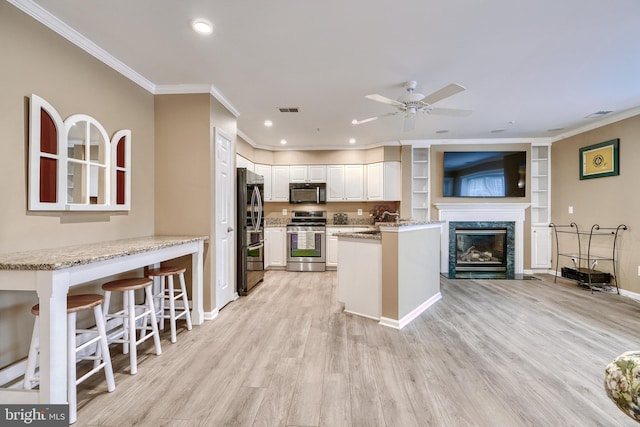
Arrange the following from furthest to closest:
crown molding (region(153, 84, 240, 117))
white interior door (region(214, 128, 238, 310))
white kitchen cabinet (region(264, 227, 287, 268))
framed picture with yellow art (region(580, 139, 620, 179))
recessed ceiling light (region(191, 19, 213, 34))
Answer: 1. white kitchen cabinet (region(264, 227, 287, 268))
2. framed picture with yellow art (region(580, 139, 620, 179))
3. white interior door (region(214, 128, 238, 310))
4. crown molding (region(153, 84, 240, 117))
5. recessed ceiling light (region(191, 19, 213, 34))

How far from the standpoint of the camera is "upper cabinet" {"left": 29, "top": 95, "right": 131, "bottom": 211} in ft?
6.27

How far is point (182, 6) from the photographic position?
6.20 ft

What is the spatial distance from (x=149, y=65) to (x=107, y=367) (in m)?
2.61

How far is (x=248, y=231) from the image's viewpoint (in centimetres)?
402

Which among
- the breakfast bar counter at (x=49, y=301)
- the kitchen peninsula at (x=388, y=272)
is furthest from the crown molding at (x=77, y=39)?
the kitchen peninsula at (x=388, y=272)

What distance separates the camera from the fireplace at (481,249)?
5266 millimetres

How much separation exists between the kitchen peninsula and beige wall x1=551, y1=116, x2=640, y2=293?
9.49 ft

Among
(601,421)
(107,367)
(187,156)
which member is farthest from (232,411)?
(187,156)

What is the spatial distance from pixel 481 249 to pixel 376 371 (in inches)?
172

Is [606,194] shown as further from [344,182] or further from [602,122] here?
[344,182]

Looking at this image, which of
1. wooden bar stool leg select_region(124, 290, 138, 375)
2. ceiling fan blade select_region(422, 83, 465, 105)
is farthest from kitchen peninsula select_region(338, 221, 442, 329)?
wooden bar stool leg select_region(124, 290, 138, 375)

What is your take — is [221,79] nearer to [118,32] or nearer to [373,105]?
[118,32]

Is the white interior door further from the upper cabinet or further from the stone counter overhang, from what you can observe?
Answer: the stone counter overhang

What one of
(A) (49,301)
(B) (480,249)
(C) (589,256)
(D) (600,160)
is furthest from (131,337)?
(D) (600,160)
